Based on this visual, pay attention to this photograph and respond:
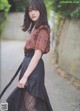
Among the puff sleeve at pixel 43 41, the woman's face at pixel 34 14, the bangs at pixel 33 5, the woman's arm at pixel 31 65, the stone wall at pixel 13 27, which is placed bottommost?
the stone wall at pixel 13 27

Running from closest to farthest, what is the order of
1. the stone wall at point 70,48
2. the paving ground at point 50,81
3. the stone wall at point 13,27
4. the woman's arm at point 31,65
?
1. the woman's arm at point 31,65
2. the paving ground at point 50,81
3. the stone wall at point 70,48
4. the stone wall at point 13,27

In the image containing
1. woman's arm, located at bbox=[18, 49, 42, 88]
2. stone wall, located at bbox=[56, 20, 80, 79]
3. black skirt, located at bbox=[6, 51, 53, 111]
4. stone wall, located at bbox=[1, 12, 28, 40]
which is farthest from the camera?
stone wall, located at bbox=[1, 12, 28, 40]

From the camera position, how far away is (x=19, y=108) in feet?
16.9

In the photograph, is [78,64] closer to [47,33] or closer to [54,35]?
[54,35]

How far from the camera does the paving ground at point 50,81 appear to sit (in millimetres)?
6586

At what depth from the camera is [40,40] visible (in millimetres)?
4891

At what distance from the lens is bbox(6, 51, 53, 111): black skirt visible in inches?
196

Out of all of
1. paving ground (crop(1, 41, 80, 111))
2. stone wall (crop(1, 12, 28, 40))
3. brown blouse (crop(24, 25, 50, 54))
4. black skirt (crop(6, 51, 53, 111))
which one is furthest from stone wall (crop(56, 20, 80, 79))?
brown blouse (crop(24, 25, 50, 54))

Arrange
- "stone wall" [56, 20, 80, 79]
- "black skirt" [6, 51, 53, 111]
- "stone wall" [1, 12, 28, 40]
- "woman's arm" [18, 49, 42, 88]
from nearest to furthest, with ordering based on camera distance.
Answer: "woman's arm" [18, 49, 42, 88]
"black skirt" [6, 51, 53, 111]
"stone wall" [56, 20, 80, 79]
"stone wall" [1, 12, 28, 40]

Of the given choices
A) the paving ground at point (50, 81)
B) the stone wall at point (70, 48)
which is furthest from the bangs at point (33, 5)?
the stone wall at point (70, 48)

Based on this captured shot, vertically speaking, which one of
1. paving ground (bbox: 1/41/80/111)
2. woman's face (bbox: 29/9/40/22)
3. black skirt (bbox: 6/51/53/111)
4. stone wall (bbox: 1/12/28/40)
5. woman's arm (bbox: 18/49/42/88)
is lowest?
paving ground (bbox: 1/41/80/111)

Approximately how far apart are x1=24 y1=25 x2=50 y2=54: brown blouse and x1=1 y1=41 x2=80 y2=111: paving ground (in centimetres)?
164

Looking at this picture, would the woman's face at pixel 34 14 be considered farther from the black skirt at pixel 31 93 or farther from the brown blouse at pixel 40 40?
the black skirt at pixel 31 93

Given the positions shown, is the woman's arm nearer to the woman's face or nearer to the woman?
the woman
